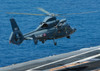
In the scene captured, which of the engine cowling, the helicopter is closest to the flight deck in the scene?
the helicopter

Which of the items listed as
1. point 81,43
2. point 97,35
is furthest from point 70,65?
point 97,35

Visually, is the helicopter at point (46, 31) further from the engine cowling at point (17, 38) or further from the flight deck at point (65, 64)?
the flight deck at point (65, 64)

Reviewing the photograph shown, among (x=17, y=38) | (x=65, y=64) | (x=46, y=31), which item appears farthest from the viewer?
(x=65, y=64)

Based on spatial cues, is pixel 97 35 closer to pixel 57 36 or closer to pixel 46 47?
pixel 46 47

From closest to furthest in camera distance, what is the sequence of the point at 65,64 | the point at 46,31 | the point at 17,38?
the point at 17,38 < the point at 46,31 < the point at 65,64

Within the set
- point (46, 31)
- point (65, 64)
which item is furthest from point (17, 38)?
point (65, 64)

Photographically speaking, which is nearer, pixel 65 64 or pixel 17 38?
pixel 17 38

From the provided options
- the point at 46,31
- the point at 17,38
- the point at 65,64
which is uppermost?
the point at 46,31

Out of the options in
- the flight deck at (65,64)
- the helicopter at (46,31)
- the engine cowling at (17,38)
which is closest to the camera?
the engine cowling at (17,38)

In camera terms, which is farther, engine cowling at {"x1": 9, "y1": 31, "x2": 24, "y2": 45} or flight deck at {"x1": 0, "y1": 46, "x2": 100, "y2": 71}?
flight deck at {"x1": 0, "y1": 46, "x2": 100, "y2": 71}

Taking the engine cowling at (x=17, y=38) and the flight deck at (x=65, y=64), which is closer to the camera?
the engine cowling at (x=17, y=38)

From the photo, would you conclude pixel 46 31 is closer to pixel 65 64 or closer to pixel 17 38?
pixel 17 38

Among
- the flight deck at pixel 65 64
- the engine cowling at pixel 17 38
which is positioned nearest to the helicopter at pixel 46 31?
the engine cowling at pixel 17 38

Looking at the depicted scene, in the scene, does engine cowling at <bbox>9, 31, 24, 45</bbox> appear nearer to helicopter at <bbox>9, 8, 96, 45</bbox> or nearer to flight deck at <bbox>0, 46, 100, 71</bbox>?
helicopter at <bbox>9, 8, 96, 45</bbox>
